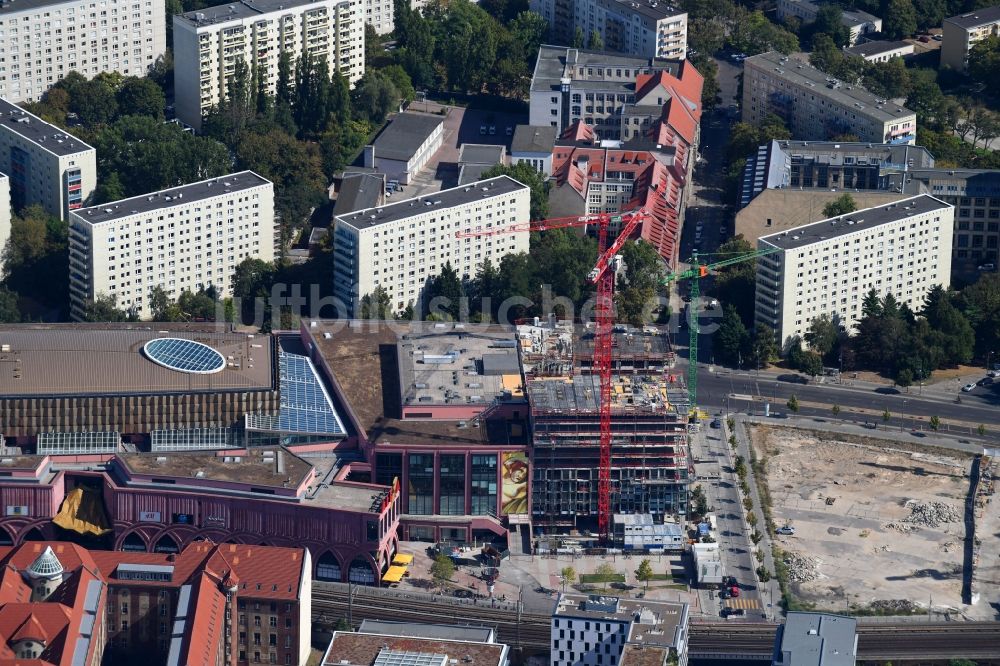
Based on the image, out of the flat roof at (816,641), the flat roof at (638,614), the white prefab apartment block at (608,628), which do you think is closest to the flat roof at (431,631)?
the white prefab apartment block at (608,628)

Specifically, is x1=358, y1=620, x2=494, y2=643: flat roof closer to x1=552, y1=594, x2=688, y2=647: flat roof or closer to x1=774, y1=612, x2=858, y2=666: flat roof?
x1=552, y1=594, x2=688, y2=647: flat roof

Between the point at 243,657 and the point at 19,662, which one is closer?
the point at 19,662

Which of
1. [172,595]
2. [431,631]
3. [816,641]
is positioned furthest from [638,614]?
[172,595]

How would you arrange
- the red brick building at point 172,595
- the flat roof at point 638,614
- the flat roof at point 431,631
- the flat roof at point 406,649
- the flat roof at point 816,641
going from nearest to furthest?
the flat roof at point 816,641 < the flat roof at point 406,649 < the flat roof at point 638,614 < the red brick building at point 172,595 < the flat roof at point 431,631

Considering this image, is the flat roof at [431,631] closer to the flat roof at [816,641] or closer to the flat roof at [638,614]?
the flat roof at [638,614]

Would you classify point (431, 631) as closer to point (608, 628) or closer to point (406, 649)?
point (406, 649)

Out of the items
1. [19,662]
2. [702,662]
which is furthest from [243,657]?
[702,662]

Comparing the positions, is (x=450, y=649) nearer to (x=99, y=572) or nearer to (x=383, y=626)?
(x=383, y=626)
